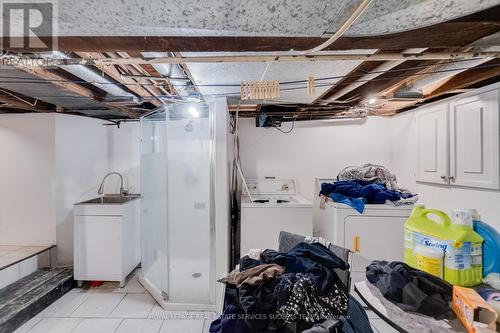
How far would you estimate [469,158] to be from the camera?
86.7 inches

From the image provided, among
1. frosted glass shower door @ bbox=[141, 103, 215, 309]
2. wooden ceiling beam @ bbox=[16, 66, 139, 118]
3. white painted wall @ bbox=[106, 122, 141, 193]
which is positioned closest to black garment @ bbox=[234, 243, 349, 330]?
frosted glass shower door @ bbox=[141, 103, 215, 309]

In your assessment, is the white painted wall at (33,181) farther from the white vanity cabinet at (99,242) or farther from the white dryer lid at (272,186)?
the white dryer lid at (272,186)

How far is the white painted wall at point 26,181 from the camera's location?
9.96ft

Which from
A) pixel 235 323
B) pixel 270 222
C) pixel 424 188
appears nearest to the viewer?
pixel 235 323

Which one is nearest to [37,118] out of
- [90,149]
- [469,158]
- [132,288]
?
[90,149]

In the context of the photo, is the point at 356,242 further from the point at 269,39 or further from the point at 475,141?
the point at 269,39

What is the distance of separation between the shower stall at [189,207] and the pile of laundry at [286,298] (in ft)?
3.72

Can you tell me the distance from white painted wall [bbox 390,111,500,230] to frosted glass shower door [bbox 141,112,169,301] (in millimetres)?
3057

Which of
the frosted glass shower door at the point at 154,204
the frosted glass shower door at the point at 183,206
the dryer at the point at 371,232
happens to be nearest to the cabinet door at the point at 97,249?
the frosted glass shower door at the point at 154,204

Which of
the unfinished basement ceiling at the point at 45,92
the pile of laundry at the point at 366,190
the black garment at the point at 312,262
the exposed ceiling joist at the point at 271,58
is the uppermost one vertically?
the unfinished basement ceiling at the point at 45,92

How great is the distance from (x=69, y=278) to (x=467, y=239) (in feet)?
11.9

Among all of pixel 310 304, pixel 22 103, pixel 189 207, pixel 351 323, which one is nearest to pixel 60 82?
pixel 22 103

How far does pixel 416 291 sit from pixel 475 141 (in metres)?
1.93

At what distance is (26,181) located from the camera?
306 cm
